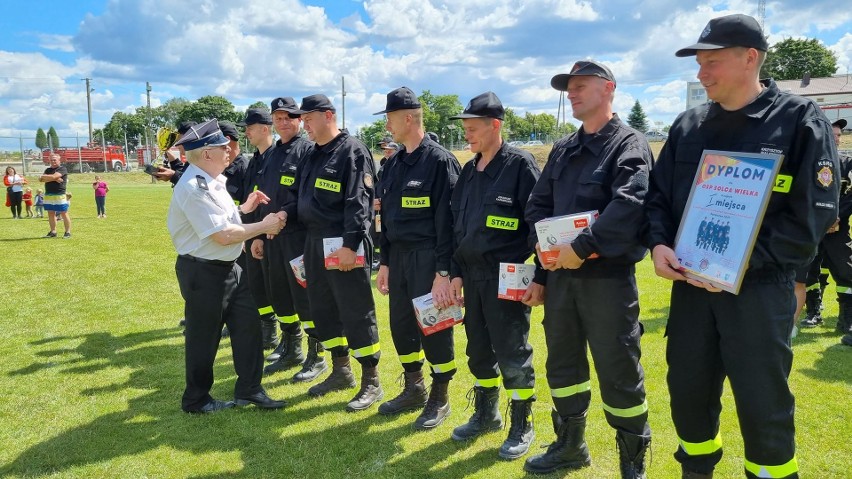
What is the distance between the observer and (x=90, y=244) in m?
15.2

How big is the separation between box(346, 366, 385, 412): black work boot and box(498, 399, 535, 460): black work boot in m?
1.43

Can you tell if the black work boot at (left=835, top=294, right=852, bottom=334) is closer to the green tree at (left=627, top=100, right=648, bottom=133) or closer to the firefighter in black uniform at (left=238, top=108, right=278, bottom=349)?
the firefighter in black uniform at (left=238, top=108, right=278, bottom=349)

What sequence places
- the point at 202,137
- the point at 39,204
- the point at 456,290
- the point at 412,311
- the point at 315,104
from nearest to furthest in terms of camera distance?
the point at 456,290 < the point at 202,137 < the point at 412,311 < the point at 315,104 < the point at 39,204

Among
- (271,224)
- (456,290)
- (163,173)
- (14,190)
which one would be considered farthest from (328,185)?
(14,190)

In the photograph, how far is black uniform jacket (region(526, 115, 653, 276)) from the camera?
3121 millimetres

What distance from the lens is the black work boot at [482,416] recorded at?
4402mm

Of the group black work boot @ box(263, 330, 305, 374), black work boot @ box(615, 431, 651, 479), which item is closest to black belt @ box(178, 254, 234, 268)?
black work boot @ box(263, 330, 305, 374)

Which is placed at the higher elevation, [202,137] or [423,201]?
[202,137]

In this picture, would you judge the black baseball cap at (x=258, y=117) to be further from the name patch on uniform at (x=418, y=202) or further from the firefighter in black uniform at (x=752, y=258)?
the firefighter in black uniform at (x=752, y=258)

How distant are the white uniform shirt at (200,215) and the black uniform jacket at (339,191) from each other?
2.26ft

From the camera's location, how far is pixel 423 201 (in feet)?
15.0

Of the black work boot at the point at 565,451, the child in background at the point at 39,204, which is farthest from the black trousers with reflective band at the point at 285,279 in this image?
the child in background at the point at 39,204

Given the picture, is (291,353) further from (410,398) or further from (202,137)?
(202,137)

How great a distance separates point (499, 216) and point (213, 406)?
3.10 meters
